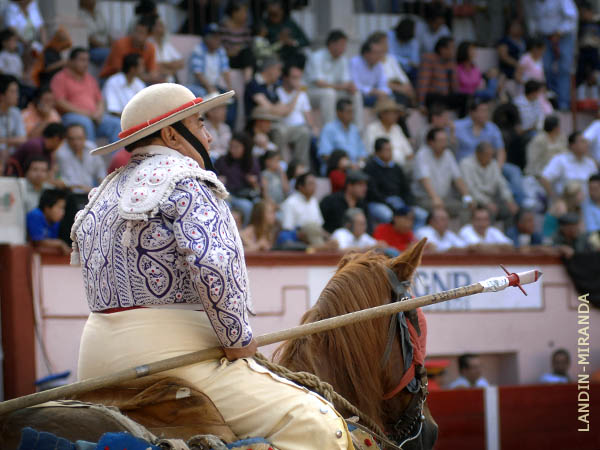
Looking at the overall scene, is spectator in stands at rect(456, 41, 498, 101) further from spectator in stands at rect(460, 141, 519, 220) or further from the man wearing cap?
the man wearing cap

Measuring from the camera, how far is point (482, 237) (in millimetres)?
9273

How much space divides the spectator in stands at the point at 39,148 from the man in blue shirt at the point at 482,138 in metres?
4.67

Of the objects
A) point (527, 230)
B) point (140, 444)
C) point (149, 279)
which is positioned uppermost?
point (149, 279)

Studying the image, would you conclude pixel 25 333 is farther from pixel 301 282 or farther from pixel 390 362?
pixel 390 362

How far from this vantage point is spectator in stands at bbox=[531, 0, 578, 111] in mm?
12703

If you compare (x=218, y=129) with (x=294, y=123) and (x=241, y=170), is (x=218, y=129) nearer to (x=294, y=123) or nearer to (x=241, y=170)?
(x=241, y=170)

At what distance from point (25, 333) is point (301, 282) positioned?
2302 millimetres

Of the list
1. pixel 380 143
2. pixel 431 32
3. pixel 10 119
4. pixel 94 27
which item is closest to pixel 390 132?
pixel 380 143

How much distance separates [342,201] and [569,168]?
333 cm

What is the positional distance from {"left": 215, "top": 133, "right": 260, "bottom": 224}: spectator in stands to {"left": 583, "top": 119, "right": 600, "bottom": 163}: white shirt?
4.72 m

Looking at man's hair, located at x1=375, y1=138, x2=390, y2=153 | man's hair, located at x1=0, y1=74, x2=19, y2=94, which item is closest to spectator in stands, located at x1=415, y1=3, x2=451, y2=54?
man's hair, located at x1=375, y1=138, x2=390, y2=153

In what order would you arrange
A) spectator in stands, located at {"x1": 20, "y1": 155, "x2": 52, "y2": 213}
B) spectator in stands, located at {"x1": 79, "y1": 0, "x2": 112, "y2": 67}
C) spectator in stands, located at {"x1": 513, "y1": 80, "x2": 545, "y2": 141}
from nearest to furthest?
1. spectator in stands, located at {"x1": 20, "y1": 155, "x2": 52, "y2": 213}
2. spectator in stands, located at {"x1": 79, "y1": 0, "x2": 112, "y2": 67}
3. spectator in stands, located at {"x1": 513, "y1": 80, "x2": 545, "y2": 141}

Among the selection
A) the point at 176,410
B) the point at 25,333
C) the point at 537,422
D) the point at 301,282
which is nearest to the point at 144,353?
the point at 176,410

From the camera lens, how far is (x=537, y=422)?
26.1 feet
